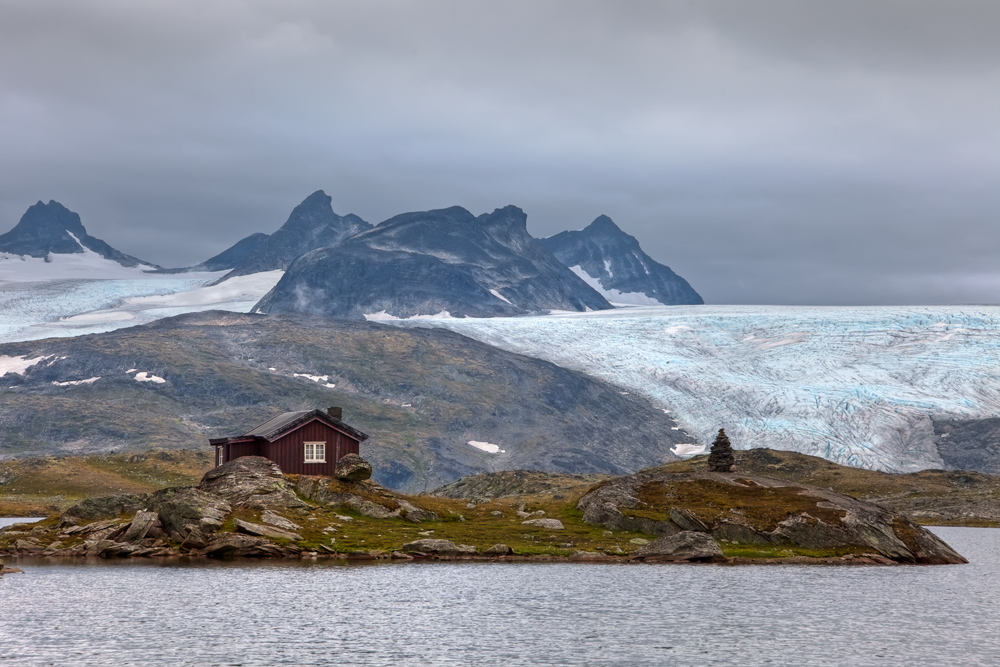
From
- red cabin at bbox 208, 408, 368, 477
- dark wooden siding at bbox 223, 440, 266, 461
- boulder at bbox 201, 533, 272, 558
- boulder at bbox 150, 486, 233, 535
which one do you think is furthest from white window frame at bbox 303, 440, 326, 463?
boulder at bbox 201, 533, 272, 558

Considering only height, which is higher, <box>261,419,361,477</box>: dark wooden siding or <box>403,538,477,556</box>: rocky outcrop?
<box>261,419,361,477</box>: dark wooden siding

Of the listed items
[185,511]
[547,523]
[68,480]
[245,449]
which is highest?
[245,449]

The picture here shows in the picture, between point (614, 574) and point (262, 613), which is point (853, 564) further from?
point (262, 613)

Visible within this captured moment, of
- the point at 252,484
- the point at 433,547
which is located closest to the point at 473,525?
the point at 433,547

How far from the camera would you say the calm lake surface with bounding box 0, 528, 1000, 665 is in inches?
1919

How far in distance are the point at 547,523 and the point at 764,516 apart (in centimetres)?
1862

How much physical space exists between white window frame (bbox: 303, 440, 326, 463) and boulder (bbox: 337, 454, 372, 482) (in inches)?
253

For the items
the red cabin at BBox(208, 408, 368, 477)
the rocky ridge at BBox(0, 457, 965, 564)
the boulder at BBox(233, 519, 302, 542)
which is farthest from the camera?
the red cabin at BBox(208, 408, 368, 477)

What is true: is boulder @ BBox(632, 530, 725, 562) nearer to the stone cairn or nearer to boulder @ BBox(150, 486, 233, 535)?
the stone cairn

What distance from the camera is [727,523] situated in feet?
308

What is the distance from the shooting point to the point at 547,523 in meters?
98.1

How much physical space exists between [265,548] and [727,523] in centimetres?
3856

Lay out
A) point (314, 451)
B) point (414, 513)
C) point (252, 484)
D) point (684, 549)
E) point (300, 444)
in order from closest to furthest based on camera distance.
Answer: point (684, 549)
point (252, 484)
point (414, 513)
point (300, 444)
point (314, 451)

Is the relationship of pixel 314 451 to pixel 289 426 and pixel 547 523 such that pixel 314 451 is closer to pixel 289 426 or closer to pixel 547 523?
pixel 289 426
